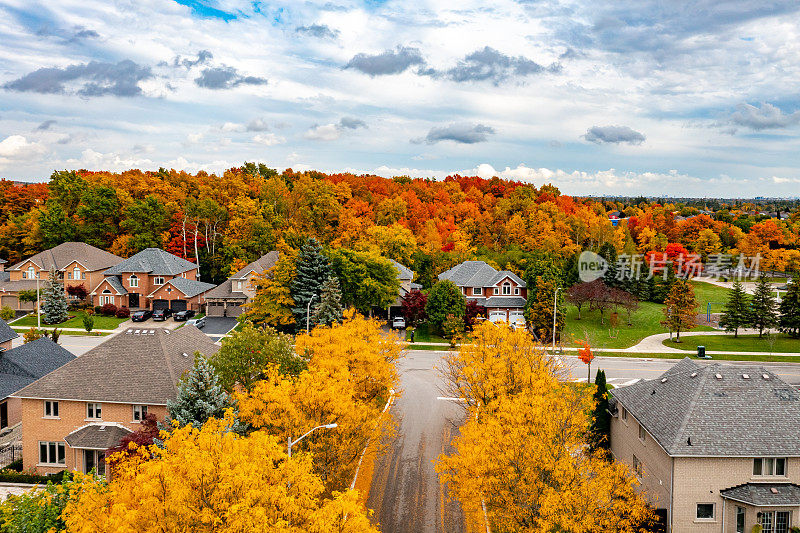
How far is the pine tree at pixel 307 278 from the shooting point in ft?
201

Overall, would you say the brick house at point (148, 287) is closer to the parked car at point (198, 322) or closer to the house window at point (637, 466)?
the parked car at point (198, 322)

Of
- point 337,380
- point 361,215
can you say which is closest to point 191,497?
point 337,380

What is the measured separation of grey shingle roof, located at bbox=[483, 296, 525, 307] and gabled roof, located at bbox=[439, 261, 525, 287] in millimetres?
1810

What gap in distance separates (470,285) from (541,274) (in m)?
9.22

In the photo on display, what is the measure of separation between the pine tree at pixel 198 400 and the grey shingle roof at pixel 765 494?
79.3 ft

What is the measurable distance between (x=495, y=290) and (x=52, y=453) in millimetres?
50893

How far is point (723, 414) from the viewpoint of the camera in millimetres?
26375

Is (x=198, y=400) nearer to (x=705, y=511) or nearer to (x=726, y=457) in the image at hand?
(x=705, y=511)

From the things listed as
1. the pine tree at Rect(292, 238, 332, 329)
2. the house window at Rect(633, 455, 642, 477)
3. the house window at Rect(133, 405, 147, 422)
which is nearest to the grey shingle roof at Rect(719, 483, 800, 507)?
the house window at Rect(633, 455, 642, 477)

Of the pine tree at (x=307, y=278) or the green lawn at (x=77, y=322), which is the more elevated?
the pine tree at (x=307, y=278)

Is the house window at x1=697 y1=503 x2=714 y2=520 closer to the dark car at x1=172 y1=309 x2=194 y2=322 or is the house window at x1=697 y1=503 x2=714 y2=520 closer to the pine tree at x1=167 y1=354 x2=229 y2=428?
the pine tree at x1=167 y1=354 x2=229 y2=428

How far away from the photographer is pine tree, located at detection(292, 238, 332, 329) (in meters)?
61.1

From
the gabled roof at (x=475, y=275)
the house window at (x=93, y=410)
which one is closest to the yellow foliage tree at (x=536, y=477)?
the house window at (x=93, y=410)

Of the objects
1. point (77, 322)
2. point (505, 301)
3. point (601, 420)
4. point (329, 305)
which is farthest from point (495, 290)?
point (77, 322)
